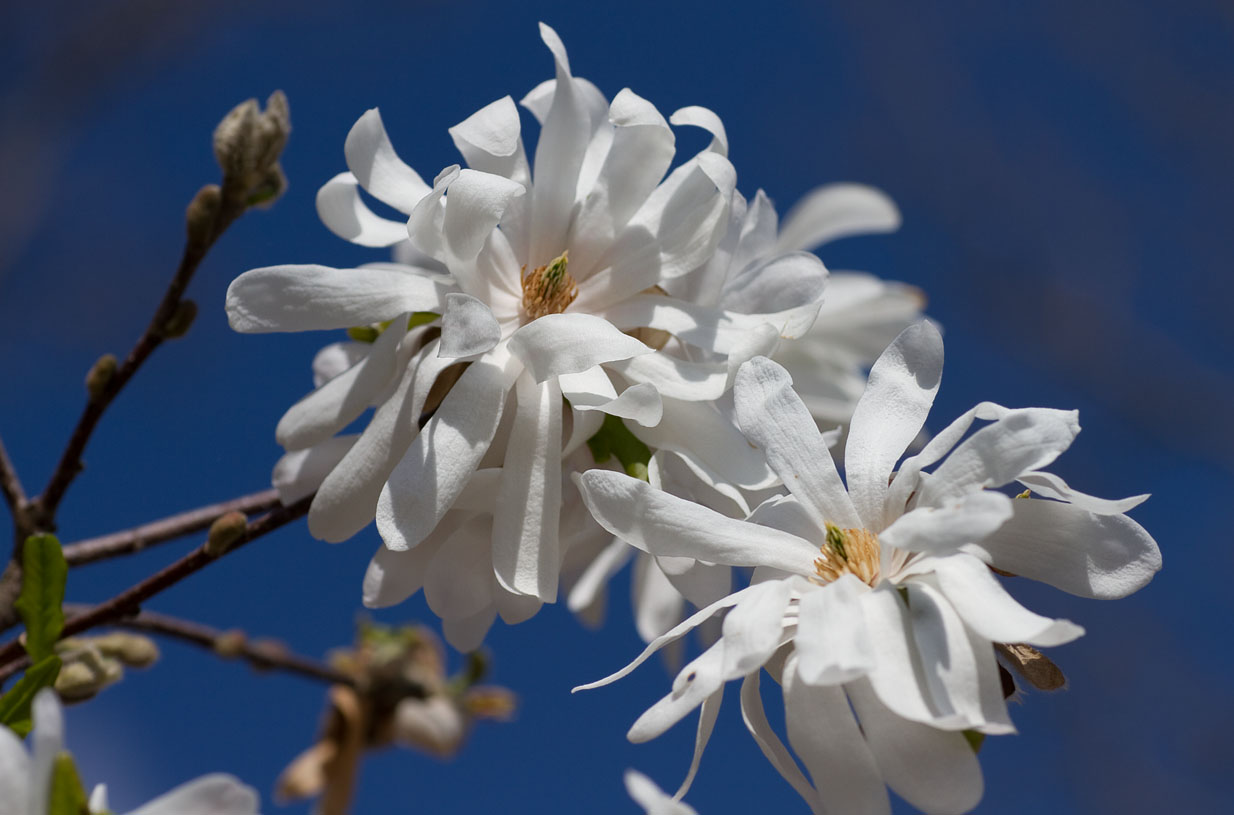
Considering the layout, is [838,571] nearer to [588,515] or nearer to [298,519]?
[588,515]

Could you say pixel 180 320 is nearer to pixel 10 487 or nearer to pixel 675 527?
pixel 10 487

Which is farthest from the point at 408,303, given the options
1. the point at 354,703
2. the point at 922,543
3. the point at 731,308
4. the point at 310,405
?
the point at 354,703

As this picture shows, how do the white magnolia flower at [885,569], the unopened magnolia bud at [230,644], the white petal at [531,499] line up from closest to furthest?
the white magnolia flower at [885,569] → the white petal at [531,499] → the unopened magnolia bud at [230,644]

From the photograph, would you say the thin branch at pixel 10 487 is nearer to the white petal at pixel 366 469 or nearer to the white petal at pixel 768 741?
the white petal at pixel 366 469

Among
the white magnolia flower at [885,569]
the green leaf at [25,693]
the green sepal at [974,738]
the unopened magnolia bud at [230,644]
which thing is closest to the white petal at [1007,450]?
the white magnolia flower at [885,569]

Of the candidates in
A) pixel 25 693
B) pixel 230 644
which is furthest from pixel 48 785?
pixel 230 644

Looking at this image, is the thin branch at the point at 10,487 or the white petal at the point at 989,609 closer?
the white petal at the point at 989,609
